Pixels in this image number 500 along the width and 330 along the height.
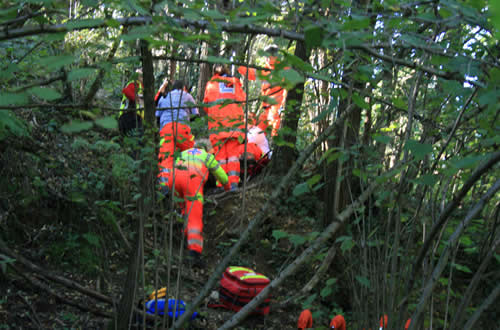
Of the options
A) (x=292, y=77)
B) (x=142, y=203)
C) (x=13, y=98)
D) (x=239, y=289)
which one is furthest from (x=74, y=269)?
(x=292, y=77)

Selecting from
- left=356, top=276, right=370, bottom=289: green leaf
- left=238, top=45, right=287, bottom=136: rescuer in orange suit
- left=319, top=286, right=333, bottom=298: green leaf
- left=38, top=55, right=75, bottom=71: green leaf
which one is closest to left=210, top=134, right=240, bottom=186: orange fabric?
left=238, top=45, right=287, bottom=136: rescuer in orange suit

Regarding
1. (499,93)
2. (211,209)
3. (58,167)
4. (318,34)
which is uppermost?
(318,34)

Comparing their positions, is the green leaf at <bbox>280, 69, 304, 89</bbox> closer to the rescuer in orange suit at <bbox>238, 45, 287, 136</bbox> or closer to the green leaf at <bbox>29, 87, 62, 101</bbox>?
the rescuer in orange suit at <bbox>238, 45, 287, 136</bbox>

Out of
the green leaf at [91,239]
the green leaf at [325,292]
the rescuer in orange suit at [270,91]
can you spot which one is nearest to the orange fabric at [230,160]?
the rescuer in orange suit at [270,91]

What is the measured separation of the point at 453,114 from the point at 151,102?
150 centimetres

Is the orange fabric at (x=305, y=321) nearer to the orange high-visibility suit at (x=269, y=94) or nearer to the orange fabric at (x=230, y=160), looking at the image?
the orange high-visibility suit at (x=269, y=94)

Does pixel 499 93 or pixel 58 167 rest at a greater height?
pixel 499 93

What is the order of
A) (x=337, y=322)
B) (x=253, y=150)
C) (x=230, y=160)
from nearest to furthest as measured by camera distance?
(x=337, y=322), (x=230, y=160), (x=253, y=150)

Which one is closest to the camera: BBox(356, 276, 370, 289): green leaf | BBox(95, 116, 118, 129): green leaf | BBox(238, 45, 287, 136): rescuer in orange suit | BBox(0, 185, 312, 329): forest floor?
BBox(95, 116, 118, 129): green leaf

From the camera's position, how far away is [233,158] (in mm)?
5949

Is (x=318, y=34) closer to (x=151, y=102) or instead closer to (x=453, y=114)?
(x=453, y=114)

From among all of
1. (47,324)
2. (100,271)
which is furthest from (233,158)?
(47,324)

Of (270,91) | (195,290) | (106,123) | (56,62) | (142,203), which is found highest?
(56,62)

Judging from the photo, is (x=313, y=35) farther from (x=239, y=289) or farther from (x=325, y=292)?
(x=239, y=289)
